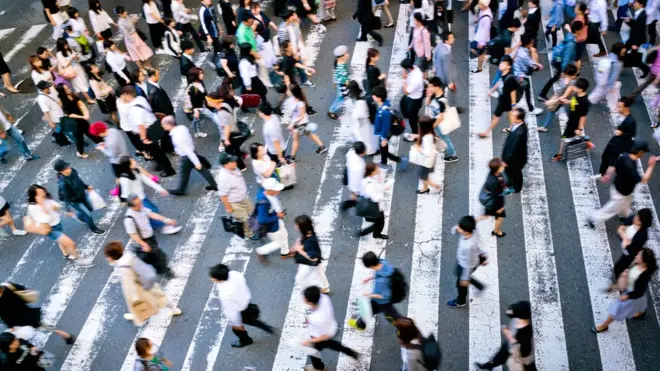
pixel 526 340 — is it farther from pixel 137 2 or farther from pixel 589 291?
pixel 137 2

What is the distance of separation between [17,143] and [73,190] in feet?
11.5

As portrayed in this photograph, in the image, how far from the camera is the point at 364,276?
849cm

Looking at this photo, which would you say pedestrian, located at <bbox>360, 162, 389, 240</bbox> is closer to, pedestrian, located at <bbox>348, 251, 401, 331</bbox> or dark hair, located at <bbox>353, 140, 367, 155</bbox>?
dark hair, located at <bbox>353, 140, 367, 155</bbox>

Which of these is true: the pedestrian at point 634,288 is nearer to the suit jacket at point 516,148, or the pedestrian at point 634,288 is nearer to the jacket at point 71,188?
the suit jacket at point 516,148

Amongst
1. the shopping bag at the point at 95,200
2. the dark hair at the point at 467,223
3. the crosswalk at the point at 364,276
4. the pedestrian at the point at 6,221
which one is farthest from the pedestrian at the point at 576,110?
the pedestrian at the point at 6,221

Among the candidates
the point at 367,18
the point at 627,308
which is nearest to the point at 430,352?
the point at 627,308

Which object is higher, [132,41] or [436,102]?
[132,41]

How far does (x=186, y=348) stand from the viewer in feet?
25.5

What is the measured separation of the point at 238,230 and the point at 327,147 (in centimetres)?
302

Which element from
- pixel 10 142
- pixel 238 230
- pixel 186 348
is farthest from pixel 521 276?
pixel 10 142

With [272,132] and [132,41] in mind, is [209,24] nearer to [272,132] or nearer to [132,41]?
[132,41]

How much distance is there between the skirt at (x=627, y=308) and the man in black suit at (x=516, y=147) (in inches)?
105

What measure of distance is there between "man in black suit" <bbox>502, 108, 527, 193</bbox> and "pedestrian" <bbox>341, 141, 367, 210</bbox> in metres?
2.27

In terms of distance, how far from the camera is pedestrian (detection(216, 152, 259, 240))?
27.4ft
